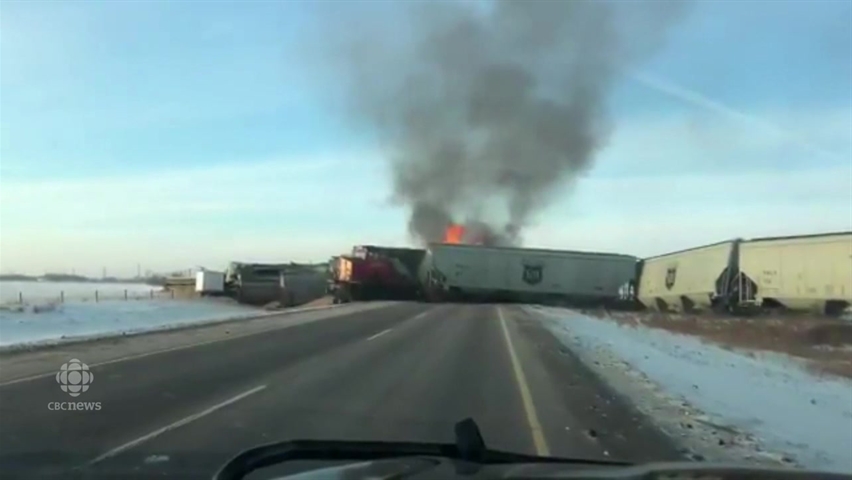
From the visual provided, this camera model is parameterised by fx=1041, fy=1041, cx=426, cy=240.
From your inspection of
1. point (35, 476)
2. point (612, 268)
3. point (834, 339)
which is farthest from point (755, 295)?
point (35, 476)

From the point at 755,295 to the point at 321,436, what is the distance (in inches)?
1344

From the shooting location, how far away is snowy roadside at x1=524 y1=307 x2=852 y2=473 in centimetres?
949

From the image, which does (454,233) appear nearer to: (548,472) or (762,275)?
(762,275)

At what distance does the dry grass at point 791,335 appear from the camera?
81.9 feet

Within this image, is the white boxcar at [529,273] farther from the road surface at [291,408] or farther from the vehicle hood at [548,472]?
the vehicle hood at [548,472]

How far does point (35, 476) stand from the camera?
7348 mm

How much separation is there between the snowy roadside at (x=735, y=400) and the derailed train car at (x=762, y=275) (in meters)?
8.52

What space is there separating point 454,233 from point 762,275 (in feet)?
106

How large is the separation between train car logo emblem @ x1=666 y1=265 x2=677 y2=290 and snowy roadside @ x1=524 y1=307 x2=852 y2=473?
80.8 feet

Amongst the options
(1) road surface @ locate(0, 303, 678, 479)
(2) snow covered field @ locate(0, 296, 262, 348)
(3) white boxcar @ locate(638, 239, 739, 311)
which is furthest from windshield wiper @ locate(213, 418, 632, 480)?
(3) white boxcar @ locate(638, 239, 739, 311)

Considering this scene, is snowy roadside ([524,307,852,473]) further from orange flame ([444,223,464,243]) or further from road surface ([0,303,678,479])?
orange flame ([444,223,464,243])

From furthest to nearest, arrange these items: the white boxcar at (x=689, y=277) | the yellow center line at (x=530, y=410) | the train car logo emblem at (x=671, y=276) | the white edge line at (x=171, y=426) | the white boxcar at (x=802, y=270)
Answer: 1. the train car logo emblem at (x=671, y=276)
2. the white boxcar at (x=689, y=277)
3. the white boxcar at (x=802, y=270)
4. the yellow center line at (x=530, y=410)
5. the white edge line at (x=171, y=426)

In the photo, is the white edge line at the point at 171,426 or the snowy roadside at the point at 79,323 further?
the snowy roadside at the point at 79,323

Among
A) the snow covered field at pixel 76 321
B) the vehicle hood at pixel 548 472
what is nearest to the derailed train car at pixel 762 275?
the snow covered field at pixel 76 321
